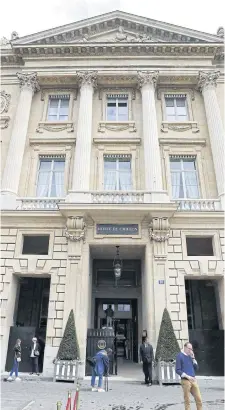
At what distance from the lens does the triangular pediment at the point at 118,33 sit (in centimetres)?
1922

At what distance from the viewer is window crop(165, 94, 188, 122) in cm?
1850

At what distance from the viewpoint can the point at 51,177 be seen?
1683 cm

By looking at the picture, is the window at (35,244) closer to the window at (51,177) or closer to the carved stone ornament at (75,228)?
the carved stone ornament at (75,228)

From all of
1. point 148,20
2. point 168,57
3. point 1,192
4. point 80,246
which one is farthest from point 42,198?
point 148,20

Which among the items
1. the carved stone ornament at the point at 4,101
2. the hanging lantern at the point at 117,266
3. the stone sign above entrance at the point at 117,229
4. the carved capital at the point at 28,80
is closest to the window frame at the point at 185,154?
the stone sign above entrance at the point at 117,229

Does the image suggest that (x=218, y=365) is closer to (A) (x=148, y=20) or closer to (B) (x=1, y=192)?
(B) (x=1, y=192)

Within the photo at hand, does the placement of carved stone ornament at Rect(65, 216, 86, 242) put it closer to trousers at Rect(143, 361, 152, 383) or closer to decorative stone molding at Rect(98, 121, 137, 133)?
trousers at Rect(143, 361, 152, 383)

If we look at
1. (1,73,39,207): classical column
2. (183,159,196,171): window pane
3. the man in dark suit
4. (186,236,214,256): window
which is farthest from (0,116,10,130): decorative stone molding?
the man in dark suit

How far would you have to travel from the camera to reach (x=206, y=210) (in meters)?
14.2

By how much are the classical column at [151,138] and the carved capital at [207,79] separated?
2764 mm

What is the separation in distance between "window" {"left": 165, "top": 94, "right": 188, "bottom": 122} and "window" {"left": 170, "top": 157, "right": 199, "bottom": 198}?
285 cm

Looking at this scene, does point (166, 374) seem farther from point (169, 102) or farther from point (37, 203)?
point (169, 102)

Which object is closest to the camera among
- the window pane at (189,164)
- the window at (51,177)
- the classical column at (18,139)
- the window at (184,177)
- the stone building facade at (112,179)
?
the stone building facade at (112,179)

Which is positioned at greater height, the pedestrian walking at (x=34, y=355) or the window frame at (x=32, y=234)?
the window frame at (x=32, y=234)
